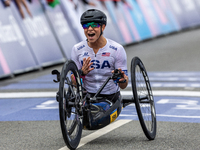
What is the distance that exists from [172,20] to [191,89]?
21.2m

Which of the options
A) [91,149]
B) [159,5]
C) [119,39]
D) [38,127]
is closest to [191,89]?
[38,127]

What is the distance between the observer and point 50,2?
1603 cm

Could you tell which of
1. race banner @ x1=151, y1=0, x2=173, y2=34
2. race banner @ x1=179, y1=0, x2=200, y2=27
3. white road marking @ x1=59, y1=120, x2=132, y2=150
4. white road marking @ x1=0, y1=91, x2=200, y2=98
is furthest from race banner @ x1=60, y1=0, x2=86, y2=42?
race banner @ x1=179, y1=0, x2=200, y2=27

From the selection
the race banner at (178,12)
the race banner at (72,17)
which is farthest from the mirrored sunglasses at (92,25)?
the race banner at (178,12)

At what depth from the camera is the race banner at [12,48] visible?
1269 centimetres

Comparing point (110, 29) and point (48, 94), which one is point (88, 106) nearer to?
point (48, 94)

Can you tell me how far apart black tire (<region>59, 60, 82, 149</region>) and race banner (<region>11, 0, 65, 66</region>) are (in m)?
9.40

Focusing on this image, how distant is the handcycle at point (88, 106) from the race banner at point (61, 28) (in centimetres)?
1017

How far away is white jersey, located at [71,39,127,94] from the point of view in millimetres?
5223

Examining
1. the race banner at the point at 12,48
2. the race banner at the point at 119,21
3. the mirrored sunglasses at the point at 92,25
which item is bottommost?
the race banner at the point at 119,21

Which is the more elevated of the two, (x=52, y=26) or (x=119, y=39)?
(x=52, y=26)

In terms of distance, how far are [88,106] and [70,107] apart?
35 cm

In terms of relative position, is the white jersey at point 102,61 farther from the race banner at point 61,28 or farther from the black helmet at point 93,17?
the race banner at point 61,28

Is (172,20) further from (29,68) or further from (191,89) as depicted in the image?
(191,89)
